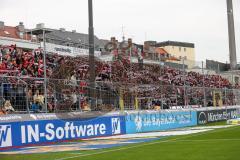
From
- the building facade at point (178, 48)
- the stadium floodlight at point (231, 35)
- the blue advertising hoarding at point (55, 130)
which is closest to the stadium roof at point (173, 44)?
the building facade at point (178, 48)

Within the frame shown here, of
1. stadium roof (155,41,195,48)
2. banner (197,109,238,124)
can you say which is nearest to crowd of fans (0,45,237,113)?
banner (197,109,238,124)

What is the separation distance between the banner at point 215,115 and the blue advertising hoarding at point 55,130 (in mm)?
9820

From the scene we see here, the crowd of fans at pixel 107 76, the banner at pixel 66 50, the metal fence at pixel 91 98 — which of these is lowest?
the metal fence at pixel 91 98

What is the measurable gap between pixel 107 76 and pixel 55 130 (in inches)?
227

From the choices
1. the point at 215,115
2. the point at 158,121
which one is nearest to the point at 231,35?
the point at 215,115

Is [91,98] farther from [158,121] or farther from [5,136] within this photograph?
[158,121]

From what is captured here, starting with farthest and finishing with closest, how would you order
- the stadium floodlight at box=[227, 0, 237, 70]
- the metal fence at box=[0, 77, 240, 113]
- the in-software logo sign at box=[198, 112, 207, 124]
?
1. the stadium floodlight at box=[227, 0, 237, 70]
2. the in-software logo sign at box=[198, 112, 207, 124]
3. the metal fence at box=[0, 77, 240, 113]

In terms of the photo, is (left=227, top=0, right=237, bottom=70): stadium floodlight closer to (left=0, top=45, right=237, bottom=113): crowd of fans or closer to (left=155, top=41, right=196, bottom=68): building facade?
(left=0, top=45, right=237, bottom=113): crowd of fans

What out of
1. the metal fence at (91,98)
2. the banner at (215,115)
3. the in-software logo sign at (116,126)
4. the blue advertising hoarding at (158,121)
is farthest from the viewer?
the banner at (215,115)

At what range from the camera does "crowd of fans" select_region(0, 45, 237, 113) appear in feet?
62.5

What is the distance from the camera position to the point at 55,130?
19375mm

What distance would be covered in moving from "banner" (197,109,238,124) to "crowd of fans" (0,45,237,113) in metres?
1.06

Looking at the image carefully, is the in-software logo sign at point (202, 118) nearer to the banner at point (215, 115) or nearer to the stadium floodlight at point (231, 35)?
the banner at point (215, 115)

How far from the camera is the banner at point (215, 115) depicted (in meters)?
32.5
